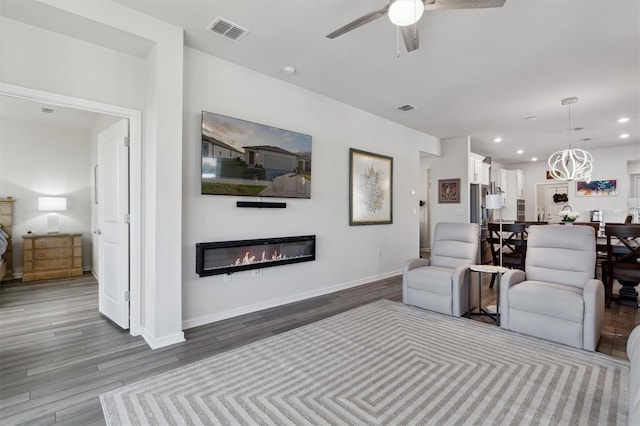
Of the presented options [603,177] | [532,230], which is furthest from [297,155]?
[603,177]

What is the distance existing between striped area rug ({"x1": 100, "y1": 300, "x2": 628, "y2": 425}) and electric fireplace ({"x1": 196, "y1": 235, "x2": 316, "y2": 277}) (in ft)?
3.14

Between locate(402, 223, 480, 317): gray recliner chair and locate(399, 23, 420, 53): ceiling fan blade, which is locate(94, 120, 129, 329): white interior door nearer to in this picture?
locate(399, 23, 420, 53): ceiling fan blade

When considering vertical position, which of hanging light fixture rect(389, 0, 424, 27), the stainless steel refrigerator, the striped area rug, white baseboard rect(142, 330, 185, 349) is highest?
hanging light fixture rect(389, 0, 424, 27)

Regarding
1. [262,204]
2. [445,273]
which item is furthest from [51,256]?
[445,273]

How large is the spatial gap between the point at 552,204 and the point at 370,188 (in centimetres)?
755

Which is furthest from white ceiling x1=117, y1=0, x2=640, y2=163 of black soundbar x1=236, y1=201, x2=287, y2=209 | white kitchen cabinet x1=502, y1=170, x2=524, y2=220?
white kitchen cabinet x1=502, y1=170, x2=524, y2=220

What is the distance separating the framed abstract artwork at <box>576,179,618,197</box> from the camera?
25.9 ft

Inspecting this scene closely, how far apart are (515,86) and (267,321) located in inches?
169

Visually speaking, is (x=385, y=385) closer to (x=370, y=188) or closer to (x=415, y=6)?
(x=415, y=6)

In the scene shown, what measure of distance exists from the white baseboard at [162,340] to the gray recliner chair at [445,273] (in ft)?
8.43

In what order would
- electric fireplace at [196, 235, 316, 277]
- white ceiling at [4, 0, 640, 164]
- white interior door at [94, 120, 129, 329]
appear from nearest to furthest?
white ceiling at [4, 0, 640, 164] < white interior door at [94, 120, 129, 329] < electric fireplace at [196, 235, 316, 277]

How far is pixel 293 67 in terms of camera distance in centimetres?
359

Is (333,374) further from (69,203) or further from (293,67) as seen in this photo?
(69,203)

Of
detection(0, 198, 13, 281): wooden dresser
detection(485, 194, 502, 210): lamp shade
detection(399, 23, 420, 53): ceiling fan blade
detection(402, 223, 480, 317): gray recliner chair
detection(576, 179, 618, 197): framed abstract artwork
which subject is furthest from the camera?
detection(576, 179, 618, 197): framed abstract artwork
